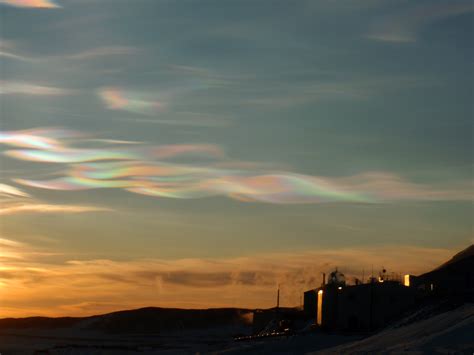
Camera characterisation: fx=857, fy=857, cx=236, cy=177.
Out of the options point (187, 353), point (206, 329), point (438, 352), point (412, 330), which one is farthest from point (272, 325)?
point (206, 329)

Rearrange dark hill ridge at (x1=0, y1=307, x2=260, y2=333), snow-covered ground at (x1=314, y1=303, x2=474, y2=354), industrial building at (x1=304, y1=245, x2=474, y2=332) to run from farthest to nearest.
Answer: dark hill ridge at (x1=0, y1=307, x2=260, y2=333), industrial building at (x1=304, y1=245, x2=474, y2=332), snow-covered ground at (x1=314, y1=303, x2=474, y2=354)

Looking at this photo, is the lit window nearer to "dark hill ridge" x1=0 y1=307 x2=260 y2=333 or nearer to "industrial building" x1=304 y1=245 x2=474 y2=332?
"industrial building" x1=304 y1=245 x2=474 y2=332

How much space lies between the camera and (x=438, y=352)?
120ft

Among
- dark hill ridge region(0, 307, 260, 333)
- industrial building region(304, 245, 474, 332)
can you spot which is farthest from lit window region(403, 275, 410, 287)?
dark hill ridge region(0, 307, 260, 333)

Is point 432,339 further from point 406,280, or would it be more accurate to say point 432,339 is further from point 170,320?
point 170,320

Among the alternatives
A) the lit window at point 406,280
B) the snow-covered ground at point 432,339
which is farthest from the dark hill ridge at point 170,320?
the snow-covered ground at point 432,339

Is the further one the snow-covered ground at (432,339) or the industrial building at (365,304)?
the industrial building at (365,304)

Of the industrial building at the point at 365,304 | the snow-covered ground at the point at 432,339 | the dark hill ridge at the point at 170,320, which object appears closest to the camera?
the snow-covered ground at the point at 432,339

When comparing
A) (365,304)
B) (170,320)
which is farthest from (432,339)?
(170,320)

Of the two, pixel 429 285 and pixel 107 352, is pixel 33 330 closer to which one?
pixel 107 352

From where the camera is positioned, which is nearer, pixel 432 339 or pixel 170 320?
→ pixel 432 339

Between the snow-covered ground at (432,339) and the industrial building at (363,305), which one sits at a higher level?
the industrial building at (363,305)

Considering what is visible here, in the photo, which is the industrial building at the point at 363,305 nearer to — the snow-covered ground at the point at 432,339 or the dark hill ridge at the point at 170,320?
the snow-covered ground at the point at 432,339

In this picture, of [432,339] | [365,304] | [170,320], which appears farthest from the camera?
[170,320]
